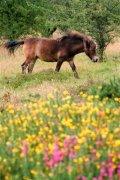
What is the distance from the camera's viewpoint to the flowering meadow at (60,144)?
6.77 m

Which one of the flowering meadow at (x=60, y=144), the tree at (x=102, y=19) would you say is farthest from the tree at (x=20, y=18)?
the flowering meadow at (x=60, y=144)

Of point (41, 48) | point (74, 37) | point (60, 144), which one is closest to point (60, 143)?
point (60, 144)

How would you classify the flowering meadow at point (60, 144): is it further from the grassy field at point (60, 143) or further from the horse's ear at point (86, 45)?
the horse's ear at point (86, 45)

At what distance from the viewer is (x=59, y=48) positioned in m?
23.4

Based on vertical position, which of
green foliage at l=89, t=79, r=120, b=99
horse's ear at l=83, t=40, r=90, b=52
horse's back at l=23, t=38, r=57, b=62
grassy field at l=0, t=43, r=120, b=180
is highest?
grassy field at l=0, t=43, r=120, b=180

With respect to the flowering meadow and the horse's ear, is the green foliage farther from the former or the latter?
the horse's ear

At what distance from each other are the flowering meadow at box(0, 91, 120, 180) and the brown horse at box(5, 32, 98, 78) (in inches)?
488

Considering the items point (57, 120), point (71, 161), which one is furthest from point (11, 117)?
point (71, 161)

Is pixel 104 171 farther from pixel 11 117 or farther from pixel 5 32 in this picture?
pixel 5 32

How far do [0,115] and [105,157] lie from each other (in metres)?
3.74

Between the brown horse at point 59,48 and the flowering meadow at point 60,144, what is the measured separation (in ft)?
40.7

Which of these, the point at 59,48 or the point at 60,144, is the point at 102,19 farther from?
the point at 60,144

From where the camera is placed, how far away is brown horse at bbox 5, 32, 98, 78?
22859 millimetres

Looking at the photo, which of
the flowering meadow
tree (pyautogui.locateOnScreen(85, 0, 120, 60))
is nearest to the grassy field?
the flowering meadow
